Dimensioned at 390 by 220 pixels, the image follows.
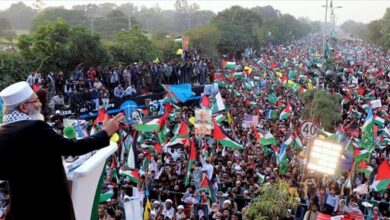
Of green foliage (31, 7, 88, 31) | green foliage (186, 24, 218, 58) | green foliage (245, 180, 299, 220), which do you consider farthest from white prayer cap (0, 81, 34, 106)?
green foliage (31, 7, 88, 31)

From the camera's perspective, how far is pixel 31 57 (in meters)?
21.1

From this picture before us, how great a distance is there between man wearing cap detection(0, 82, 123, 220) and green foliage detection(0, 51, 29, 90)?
17413 mm

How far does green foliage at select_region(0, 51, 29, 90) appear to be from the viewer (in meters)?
18.9

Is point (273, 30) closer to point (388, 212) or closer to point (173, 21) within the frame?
point (173, 21)

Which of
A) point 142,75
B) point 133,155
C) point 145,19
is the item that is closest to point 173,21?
point 145,19

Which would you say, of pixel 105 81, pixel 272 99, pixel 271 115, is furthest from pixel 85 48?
pixel 271 115

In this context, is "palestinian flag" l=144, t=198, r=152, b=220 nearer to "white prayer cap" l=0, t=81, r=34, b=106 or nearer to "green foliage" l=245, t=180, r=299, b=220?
"green foliage" l=245, t=180, r=299, b=220

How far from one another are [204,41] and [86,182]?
4556 centimetres

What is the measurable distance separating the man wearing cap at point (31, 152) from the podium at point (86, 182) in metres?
0.13

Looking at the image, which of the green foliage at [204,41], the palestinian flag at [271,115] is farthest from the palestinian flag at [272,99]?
the green foliage at [204,41]

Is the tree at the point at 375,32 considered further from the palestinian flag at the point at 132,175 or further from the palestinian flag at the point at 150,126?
the palestinian flag at the point at 132,175

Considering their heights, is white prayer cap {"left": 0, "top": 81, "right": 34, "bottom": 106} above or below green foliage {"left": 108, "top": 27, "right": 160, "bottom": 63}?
above

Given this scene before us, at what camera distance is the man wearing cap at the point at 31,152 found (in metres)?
2.12

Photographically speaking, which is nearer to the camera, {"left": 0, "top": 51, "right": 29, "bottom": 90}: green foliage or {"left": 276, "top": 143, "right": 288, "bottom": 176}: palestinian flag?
{"left": 276, "top": 143, "right": 288, "bottom": 176}: palestinian flag
